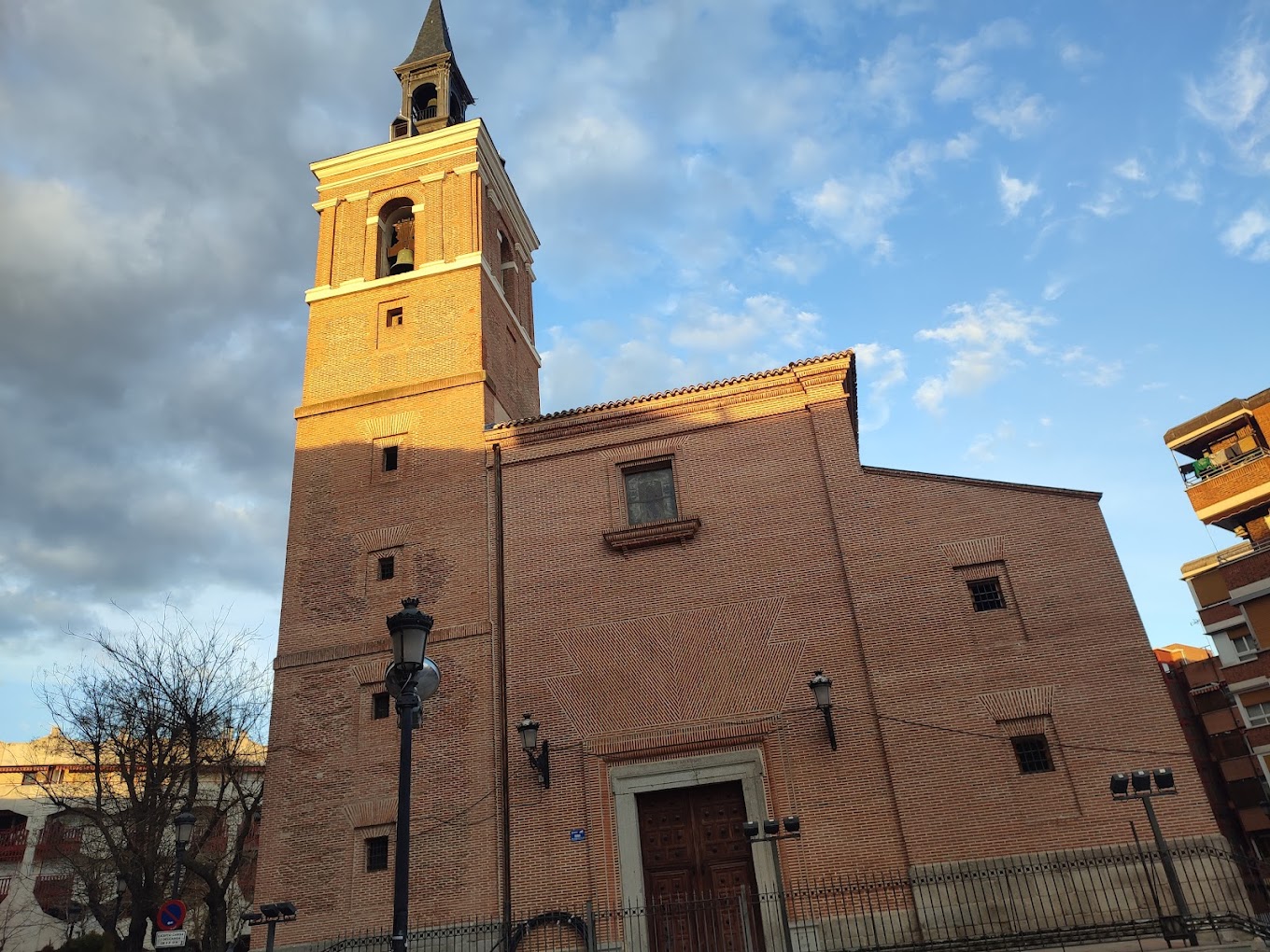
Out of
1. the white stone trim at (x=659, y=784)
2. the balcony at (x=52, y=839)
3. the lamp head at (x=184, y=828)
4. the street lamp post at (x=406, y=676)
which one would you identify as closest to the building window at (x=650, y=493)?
the white stone trim at (x=659, y=784)

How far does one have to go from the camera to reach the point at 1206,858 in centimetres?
1202

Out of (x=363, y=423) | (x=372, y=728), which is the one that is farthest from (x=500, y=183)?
(x=372, y=728)

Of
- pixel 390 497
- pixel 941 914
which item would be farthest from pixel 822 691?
pixel 390 497

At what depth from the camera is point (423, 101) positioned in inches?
992

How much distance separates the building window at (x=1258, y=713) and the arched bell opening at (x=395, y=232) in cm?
3369

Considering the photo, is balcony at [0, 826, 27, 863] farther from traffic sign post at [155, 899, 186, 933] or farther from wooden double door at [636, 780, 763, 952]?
wooden double door at [636, 780, 763, 952]

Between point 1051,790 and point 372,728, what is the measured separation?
1102 centimetres

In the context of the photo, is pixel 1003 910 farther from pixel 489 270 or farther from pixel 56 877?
pixel 56 877

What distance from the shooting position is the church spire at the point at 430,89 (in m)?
24.3

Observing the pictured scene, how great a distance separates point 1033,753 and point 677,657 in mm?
5635

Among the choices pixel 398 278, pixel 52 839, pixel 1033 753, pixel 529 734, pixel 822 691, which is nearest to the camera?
pixel 1033 753

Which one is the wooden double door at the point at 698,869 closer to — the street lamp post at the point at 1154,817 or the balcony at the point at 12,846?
the street lamp post at the point at 1154,817

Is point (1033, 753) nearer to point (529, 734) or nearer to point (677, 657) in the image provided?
point (677, 657)

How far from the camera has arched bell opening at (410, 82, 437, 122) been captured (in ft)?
81.3
